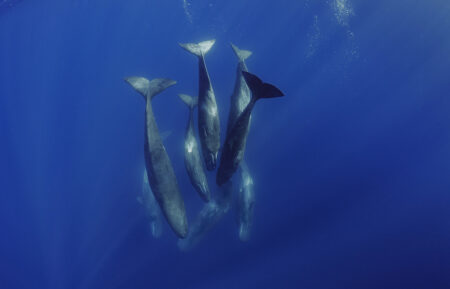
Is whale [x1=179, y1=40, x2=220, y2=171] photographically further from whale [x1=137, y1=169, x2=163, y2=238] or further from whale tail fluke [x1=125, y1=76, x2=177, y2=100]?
whale [x1=137, y1=169, x2=163, y2=238]

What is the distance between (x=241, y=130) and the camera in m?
5.93

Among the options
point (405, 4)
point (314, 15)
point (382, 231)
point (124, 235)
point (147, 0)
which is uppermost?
point (405, 4)

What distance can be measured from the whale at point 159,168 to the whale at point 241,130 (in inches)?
57.2

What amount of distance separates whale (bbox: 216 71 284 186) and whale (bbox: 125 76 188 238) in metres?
1.45

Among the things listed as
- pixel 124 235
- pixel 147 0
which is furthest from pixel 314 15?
pixel 124 235

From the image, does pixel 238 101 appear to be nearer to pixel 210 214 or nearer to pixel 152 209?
pixel 210 214

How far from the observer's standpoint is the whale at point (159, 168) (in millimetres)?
6883

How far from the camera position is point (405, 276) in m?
15.0

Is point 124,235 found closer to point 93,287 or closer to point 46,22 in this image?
point 93,287

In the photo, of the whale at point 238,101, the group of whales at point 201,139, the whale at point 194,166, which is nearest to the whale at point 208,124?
the group of whales at point 201,139

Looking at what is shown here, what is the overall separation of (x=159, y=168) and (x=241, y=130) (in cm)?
241

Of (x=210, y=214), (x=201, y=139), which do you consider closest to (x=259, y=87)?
(x=201, y=139)

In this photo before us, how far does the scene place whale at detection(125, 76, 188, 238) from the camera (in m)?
6.88

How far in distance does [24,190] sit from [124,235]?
10649 mm
